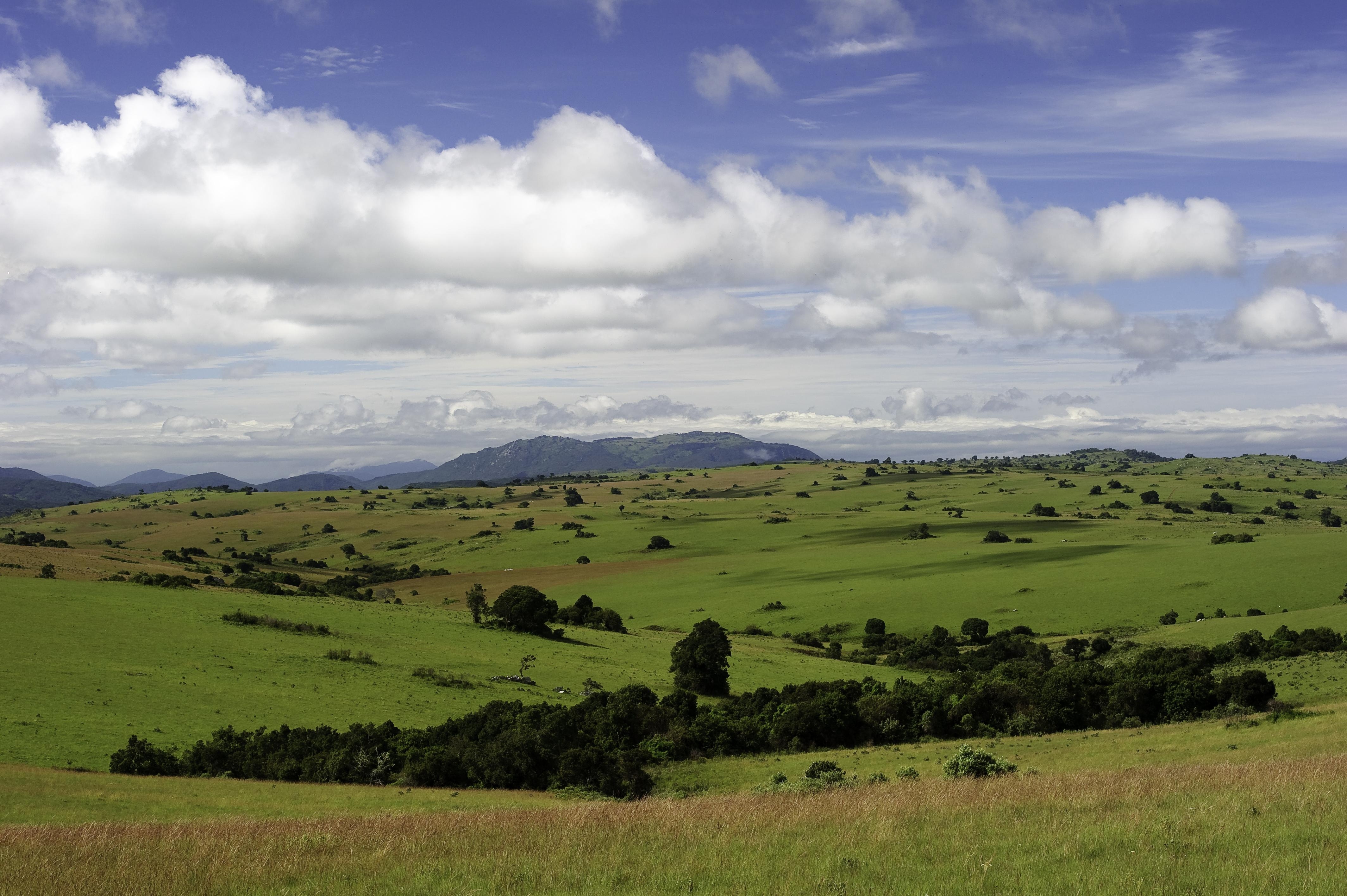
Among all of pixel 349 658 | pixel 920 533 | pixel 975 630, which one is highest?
pixel 349 658

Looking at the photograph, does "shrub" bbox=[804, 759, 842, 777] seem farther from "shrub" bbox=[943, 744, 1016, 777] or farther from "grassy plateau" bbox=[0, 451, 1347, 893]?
"shrub" bbox=[943, 744, 1016, 777]

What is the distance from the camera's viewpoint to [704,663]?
57.1 meters

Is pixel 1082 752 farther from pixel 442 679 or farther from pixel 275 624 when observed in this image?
pixel 275 624

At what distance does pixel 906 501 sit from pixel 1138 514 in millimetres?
52836

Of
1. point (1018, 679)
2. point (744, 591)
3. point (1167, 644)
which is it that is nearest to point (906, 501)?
point (744, 591)

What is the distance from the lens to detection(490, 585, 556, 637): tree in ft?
233

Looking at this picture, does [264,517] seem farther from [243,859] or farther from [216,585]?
[243,859]

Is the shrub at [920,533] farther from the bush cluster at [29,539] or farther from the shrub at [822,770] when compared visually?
the bush cluster at [29,539]

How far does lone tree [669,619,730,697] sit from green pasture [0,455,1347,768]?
84.4 inches

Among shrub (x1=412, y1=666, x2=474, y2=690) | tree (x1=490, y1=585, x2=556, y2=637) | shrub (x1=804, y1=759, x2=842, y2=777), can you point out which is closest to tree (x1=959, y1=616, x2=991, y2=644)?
tree (x1=490, y1=585, x2=556, y2=637)

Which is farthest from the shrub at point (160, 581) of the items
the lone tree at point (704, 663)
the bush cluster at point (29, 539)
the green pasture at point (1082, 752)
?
the green pasture at point (1082, 752)

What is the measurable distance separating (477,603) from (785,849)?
6784cm

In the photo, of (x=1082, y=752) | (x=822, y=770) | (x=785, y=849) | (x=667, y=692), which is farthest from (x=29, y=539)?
(x=785, y=849)

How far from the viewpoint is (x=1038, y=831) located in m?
11.5
